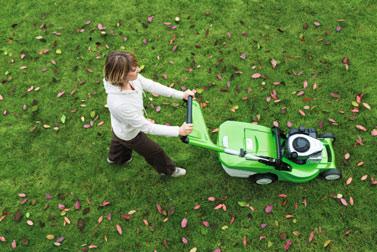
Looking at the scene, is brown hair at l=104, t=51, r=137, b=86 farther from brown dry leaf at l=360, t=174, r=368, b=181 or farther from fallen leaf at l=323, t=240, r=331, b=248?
brown dry leaf at l=360, t=174, r=368, b=181

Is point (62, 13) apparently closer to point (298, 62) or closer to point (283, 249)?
point (298, 62)

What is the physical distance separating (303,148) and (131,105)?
2074mm

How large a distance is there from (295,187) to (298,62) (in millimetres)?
2171

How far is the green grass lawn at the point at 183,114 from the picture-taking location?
5.02 m

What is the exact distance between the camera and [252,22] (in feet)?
22.7

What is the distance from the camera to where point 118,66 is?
11.7 feet

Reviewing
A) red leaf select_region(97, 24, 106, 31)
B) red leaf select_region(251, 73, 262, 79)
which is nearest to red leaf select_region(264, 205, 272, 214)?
red leaf select_region(251, 73, 262, 79)

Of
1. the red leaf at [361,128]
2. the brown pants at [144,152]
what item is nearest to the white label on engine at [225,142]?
the brown pants at [144,152]

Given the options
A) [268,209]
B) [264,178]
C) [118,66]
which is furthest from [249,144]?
[118,66]

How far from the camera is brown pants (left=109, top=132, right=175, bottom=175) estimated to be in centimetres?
455

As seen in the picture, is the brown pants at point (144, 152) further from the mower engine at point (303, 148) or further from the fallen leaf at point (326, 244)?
the fallen leaf at point (326, 244)

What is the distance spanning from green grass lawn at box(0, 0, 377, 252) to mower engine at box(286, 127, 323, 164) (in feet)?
1.97

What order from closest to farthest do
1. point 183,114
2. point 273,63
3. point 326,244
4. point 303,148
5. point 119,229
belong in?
1. point 303,148
2. point 326,244
3. point 119,229
4. point 183,114
5. point 273,63

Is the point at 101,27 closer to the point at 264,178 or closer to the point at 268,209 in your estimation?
the point at 264,178
